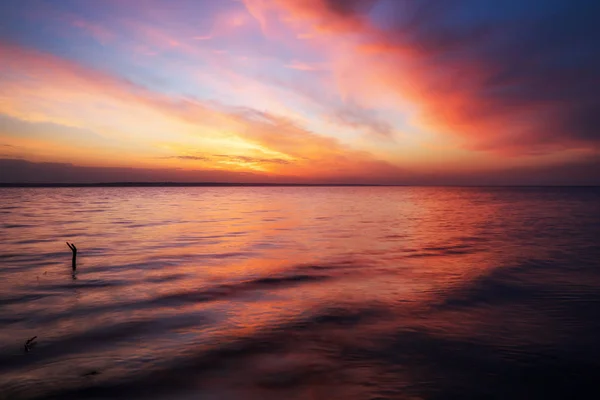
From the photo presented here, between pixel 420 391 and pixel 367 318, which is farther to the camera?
pixel 367 318

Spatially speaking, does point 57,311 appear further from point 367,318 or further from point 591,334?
point 591,334

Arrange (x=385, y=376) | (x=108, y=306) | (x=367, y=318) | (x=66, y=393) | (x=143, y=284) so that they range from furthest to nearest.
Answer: (x=143, y=284)
(x=108, y=306)
(x=367, y=318)
(x=385, y=376)
(x=66, y=393)

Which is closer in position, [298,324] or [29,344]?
[29,344]

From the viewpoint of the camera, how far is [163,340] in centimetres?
865

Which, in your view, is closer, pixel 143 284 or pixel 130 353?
pixel 130 353

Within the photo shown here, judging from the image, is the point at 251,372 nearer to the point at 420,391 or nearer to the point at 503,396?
the point at 420,391

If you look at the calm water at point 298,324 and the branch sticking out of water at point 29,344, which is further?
the branch sticking out of water at point 29,344

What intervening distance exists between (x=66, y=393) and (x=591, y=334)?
11957 mm

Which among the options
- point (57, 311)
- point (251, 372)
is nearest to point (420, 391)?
point (251, 372)

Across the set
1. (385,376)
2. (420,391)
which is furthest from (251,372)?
(420,391)

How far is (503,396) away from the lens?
253 inches

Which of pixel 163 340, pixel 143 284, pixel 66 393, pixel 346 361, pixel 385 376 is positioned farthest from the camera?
pixel 143 284

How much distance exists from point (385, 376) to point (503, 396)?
6.87 feet

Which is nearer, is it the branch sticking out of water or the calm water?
the calm water
